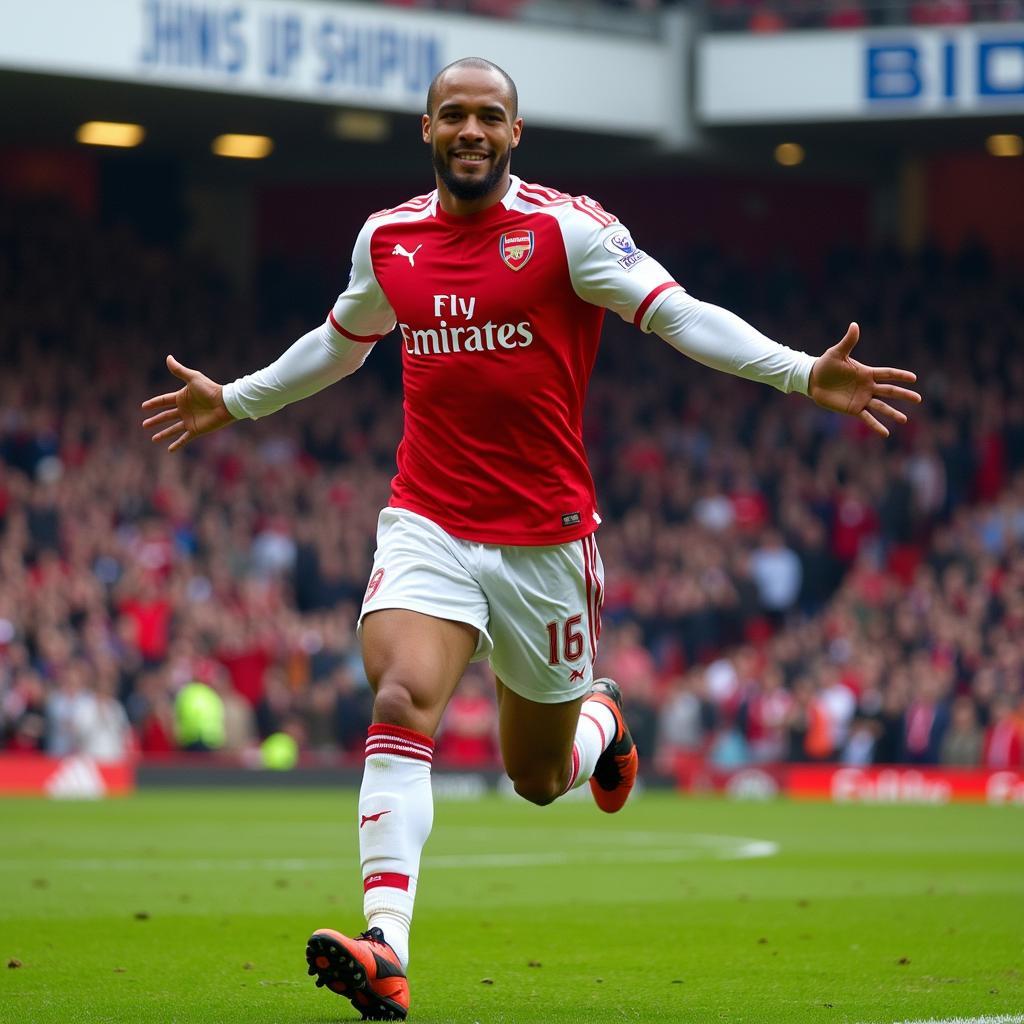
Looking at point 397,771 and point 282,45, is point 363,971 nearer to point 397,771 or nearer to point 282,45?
point 397,771

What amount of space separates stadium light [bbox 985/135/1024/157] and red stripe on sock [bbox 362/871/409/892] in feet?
90.6

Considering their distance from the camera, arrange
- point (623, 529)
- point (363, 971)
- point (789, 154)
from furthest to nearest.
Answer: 1. point (789, 154)
2. point (623, 529)
3. point (363, 971)

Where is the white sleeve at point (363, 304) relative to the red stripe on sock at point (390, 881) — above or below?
above

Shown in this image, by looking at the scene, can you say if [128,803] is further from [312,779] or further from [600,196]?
[600,196]

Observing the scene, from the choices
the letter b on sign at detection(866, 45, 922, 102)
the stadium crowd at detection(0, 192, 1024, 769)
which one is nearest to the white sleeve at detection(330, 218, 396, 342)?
the stadium crowd at detection(0, 192, 1024, 769)

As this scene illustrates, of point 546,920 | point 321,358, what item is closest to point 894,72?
point 546,920

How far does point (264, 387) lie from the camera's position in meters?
7.83

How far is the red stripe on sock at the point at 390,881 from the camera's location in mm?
6680

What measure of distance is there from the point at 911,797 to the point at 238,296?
16301 millimetres

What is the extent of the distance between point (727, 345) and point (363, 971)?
2.20 meters

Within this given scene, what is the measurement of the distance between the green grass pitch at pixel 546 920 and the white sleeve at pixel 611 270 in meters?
2.22

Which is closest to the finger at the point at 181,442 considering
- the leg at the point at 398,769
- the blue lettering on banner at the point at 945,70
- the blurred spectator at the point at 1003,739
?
the leg at the point at 398,769

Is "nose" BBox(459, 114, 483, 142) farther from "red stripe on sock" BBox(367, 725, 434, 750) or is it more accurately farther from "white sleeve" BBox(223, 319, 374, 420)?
"red stripe on sock" BBox(367, 725, 434, 750)

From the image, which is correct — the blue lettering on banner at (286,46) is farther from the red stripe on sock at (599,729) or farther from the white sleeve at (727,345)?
the white sleeve at (727,345)
